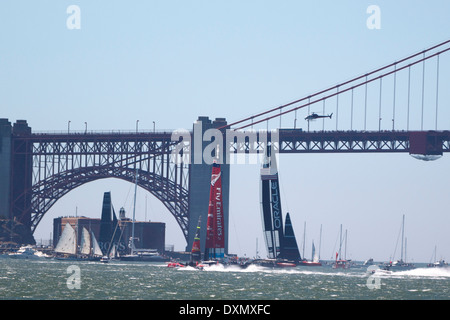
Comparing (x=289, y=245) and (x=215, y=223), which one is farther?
Answer: (x=289, y=245)

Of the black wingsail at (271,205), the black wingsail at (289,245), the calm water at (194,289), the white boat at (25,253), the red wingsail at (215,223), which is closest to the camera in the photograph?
the calm water at (194,289)

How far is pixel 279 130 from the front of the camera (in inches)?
5010

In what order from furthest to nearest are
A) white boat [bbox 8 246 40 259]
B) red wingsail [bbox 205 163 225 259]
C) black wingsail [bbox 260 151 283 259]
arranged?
white boat [bbox 8 246 40 259], black wingsail [bbox 260 151 283 259], red wingsail [bbox 205 163 225 259]

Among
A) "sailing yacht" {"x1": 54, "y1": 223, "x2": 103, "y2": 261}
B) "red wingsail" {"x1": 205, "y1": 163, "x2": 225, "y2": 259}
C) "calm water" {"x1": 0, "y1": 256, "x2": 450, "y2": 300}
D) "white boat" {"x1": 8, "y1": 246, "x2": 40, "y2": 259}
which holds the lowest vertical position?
"white boat" {"x1": 8, "y1": 246, "x2": 40, "y2": 259}

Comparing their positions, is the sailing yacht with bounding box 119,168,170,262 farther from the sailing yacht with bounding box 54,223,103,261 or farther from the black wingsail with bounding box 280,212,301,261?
the black wingsail with bounding box 280,212,301,261

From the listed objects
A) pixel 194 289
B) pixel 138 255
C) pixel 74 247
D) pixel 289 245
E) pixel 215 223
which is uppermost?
pixel 215 223

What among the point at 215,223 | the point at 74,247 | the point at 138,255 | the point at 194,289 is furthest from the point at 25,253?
the point at 194,289

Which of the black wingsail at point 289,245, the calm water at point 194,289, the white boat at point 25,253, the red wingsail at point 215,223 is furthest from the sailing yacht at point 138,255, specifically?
the calm water at point 194,289

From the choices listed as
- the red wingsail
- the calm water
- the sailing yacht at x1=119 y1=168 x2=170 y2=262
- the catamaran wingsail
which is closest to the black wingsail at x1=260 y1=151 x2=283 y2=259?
the catamaran wingsail

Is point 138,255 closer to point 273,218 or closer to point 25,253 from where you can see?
point 25,253

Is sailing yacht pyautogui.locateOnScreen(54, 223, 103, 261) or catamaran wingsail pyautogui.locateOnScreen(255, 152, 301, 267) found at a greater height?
catamaran wingsail pyautogui.locateOnScreen(255, 152, 301, 267)

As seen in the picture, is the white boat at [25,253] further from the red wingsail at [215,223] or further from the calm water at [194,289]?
the calm water at [194,289]

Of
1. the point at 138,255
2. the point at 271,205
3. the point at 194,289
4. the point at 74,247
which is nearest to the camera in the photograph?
the point at 194,289
